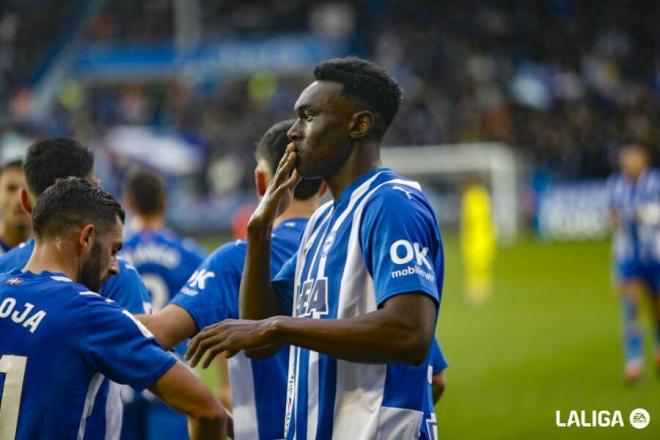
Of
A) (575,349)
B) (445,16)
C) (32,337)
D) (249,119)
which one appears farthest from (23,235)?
(445,16)

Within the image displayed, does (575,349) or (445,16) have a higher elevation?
(445,16)

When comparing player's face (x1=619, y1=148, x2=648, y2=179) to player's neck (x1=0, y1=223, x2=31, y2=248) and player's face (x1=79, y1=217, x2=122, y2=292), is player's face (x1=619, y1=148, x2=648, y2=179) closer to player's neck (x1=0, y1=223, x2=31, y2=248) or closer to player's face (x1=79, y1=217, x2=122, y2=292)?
player's neck (x1=0, y1=223, x2=31, y2=248)

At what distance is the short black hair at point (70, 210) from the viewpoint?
3797 mm

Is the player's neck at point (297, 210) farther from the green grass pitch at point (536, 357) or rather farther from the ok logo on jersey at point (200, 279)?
the green grass pitch at point (536, 357)

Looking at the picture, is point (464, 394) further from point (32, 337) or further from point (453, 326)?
Answer: point (32, 337)

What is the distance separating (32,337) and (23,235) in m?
2.49

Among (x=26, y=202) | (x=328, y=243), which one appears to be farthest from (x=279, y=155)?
(x=26, y=202)

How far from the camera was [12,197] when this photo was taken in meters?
6.04

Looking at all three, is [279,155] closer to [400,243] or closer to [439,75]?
[400,243]

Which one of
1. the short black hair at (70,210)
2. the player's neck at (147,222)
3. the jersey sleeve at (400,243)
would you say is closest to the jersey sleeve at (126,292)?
the short black hair at (70,210)

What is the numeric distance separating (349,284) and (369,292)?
0.07 m

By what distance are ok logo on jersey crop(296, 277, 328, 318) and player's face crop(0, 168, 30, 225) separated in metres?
2.69

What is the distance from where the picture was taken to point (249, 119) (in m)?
35.8

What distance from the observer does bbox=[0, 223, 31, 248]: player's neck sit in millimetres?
5934
